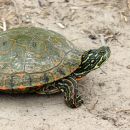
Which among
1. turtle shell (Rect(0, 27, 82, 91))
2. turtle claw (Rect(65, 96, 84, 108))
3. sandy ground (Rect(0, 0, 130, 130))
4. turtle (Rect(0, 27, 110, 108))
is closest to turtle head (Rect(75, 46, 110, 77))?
turtle (Rect(0, 27, 110, 108))

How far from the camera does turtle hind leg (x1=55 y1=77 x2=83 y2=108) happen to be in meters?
5.54

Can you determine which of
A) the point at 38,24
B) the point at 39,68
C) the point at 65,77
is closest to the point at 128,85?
the point at 65,77

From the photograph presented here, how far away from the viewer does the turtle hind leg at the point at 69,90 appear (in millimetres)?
5535

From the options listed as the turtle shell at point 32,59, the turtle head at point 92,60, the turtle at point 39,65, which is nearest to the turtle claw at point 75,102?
the turtle at point 39,65

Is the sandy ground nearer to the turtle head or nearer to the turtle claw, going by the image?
the turtle claw

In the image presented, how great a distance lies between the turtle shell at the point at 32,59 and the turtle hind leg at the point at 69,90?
11 centimetres

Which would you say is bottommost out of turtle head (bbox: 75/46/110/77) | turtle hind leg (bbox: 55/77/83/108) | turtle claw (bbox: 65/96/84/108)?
turtle claw (bbox: 65/96/84/108)

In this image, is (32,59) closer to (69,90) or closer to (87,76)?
(69,90)

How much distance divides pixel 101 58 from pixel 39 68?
0.96 m

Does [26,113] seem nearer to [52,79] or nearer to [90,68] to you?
[52,79]

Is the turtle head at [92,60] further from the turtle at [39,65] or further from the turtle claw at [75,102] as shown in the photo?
the turtle claw at [75,102]

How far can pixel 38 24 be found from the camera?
24.6 ft

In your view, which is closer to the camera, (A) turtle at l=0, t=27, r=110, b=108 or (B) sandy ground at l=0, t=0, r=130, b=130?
(B) sandy ground at l=0, t=0, r=130, b=130

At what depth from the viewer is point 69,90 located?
220 inches
